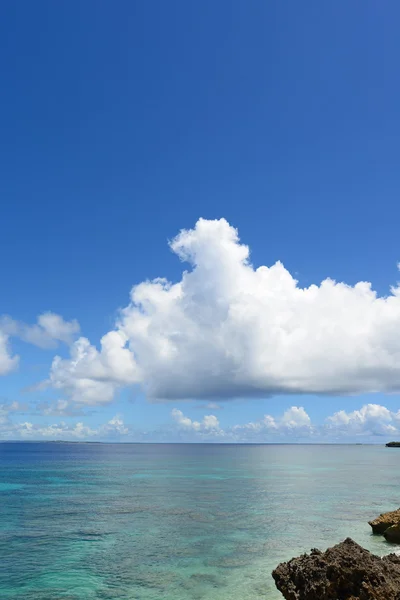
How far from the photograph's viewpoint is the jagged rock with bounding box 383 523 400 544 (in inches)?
1400

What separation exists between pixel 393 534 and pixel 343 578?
22262mm

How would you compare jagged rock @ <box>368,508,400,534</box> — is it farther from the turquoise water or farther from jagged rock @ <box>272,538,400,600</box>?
jagged rock @ <box>272,538,400,600</box>

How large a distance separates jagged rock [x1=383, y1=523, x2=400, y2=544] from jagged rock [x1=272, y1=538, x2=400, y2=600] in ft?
64.2

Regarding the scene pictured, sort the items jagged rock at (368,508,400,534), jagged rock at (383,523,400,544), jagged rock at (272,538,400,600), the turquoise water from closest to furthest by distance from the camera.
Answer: jagged rock at (272,538,400,600), the turquoise water, jagged rock at (383,523,400,544), jagged rock at (368,508,400,534)

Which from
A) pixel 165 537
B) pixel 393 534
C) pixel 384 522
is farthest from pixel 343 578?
pixel 165 537

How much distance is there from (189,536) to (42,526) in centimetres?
1554

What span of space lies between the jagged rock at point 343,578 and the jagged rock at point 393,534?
19570mm

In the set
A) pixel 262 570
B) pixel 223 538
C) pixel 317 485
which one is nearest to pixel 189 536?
pixel 223 538

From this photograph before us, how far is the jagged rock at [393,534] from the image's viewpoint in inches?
1400

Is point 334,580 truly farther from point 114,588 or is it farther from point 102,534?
point 102,534

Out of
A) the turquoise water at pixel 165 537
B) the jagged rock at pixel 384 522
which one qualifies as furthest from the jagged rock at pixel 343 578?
the jagged rock at pixel 384 522

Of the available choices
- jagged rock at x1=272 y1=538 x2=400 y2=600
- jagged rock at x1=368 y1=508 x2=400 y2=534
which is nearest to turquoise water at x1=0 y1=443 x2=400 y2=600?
jagged rock at x1=368 y1=508 x2=400 y2=534

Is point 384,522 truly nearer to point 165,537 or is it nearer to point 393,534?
point 393,534

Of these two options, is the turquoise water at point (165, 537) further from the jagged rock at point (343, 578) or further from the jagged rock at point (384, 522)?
the jagged rock at point (343, 578)
